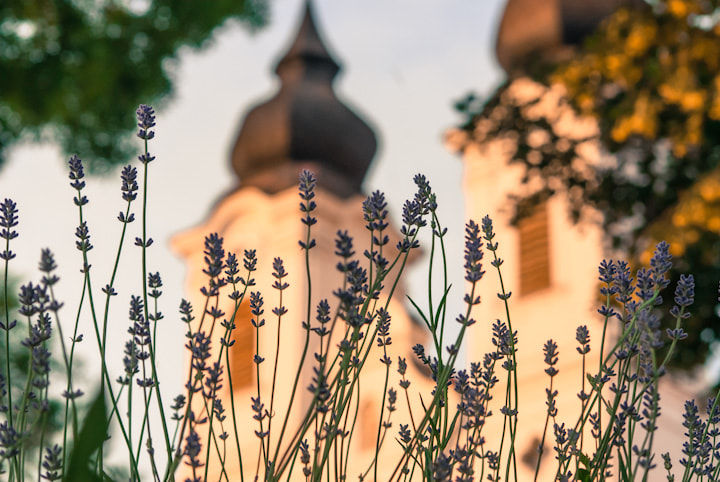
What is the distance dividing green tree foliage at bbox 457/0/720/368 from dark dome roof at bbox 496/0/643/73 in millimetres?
12062

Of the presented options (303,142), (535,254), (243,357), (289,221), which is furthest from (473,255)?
(303,142)

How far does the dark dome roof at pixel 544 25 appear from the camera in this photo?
81.6ft

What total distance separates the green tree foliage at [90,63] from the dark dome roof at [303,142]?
1346cm

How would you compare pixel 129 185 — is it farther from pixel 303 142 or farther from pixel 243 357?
pixel 303 142

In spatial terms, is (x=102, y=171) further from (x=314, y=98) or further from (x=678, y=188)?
(x=314, y=98)

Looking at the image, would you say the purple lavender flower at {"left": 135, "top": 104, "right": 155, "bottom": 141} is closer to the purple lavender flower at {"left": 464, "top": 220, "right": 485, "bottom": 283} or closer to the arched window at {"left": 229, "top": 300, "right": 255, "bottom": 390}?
the purple lavender flower at {"left": 464, "top": 220, "right": 485, "bottom": 283}

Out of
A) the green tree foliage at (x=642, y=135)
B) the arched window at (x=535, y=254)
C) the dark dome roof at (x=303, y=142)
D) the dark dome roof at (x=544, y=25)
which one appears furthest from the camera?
the dark dome roof at (x=303, y=142)

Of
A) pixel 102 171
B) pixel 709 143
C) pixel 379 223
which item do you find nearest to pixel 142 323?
pixel 379 223

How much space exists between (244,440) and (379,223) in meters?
23.8

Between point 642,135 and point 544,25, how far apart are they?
45.7 ft

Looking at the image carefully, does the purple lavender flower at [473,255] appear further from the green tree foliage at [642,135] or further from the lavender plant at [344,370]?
the green tree foliage at [642,135]

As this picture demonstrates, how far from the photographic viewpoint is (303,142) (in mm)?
29922

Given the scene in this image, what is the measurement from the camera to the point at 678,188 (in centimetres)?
1144

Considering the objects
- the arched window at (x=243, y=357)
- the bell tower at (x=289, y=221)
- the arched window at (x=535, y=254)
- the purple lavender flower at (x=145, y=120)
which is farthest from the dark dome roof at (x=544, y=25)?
the purple lavender flower at (x=145, y=120)
